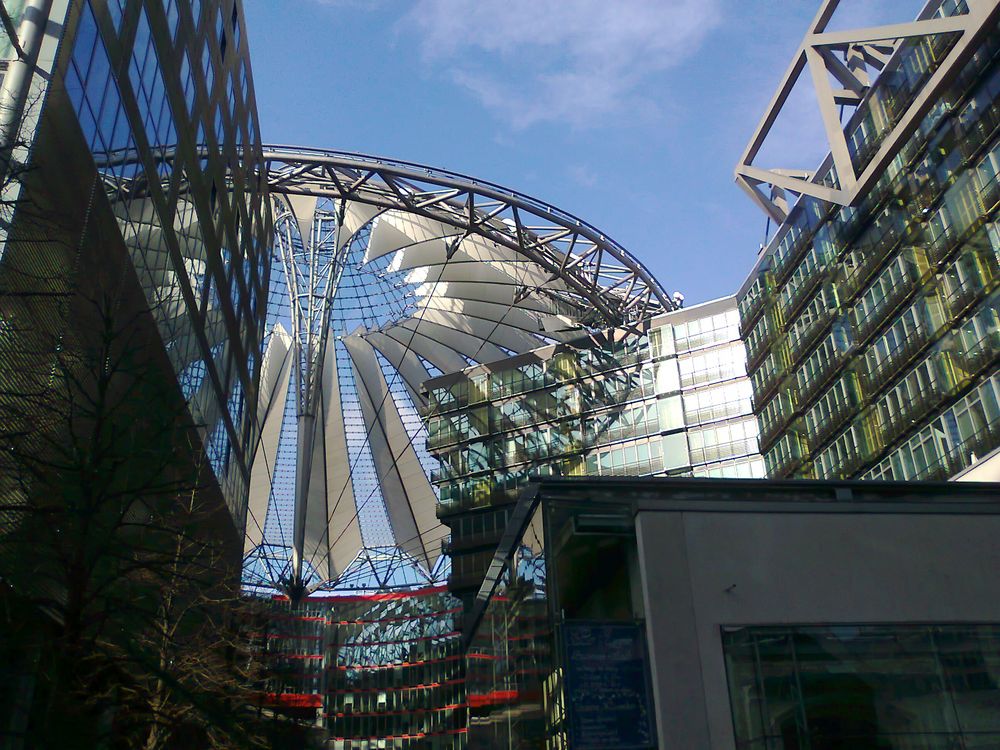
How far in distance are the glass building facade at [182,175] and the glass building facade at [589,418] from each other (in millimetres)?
20347

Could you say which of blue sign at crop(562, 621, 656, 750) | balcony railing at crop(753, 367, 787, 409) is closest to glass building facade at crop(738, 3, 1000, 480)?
balcony railing at crop(753, 367, 787, 409)

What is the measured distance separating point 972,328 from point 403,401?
44.8 meters

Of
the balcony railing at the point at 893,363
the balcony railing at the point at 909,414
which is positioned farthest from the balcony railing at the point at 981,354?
the balcony railing at the point at 893,363

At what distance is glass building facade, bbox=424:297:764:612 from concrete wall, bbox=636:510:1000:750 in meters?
34.7

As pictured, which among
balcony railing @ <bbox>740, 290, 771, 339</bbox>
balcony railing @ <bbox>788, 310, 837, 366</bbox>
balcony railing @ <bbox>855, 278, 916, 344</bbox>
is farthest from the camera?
balcony railing @ <bbox>740, 290, 771, 339</bbox>

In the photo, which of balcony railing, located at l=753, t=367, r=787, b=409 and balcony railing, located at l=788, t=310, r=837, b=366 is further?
balcony railing, located at l=753, t=367, r=787, b=409

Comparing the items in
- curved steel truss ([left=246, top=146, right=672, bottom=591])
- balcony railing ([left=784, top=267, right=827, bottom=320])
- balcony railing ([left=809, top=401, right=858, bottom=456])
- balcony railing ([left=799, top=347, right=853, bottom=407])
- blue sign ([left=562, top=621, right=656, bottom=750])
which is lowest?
blue sign ([left=562, top=621, right=656, bottom=750])

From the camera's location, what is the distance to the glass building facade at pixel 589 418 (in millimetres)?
54594

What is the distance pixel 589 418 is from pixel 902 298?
27598mm

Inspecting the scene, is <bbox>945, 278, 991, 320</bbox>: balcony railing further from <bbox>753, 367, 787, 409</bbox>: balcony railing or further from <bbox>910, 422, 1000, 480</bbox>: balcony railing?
<bbox>753, 367, 787, 409</bbox>: balcony railing

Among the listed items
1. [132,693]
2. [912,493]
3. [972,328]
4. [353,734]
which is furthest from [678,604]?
[353,734]

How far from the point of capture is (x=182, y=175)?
25781 millimetres

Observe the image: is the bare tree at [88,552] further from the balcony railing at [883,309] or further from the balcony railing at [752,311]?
the balcony railing at [752,311]

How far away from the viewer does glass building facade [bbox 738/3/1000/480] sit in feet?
96.3
